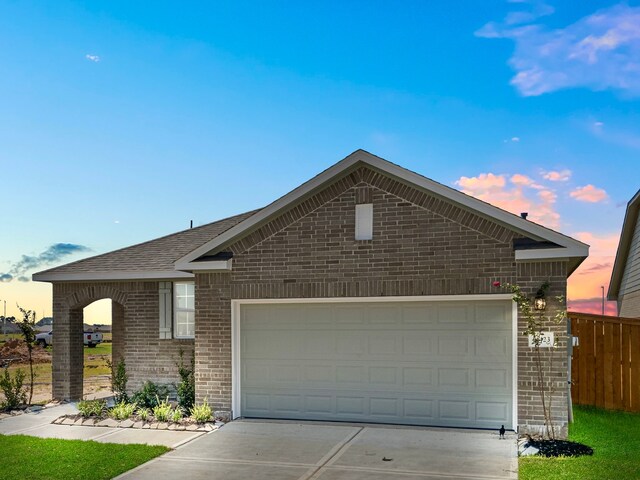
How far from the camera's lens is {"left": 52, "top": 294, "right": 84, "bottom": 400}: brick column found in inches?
617

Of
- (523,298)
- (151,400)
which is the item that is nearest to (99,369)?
(151,400)

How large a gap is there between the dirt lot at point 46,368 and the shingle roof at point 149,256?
11.6ft

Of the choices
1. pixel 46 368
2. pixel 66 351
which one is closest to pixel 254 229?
pixel 66 351

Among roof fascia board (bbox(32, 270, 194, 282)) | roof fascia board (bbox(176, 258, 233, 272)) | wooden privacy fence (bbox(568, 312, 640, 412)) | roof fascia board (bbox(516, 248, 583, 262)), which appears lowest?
wooden privacy fence (bbox(568, 312, 640, 412))

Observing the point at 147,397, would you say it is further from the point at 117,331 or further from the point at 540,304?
the point at 540,304

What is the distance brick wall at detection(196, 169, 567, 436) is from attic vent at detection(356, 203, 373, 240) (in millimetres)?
97

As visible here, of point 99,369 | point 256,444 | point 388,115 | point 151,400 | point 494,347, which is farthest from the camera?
point 99,369

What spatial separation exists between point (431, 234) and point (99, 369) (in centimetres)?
2031

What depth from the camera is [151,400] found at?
13742mm

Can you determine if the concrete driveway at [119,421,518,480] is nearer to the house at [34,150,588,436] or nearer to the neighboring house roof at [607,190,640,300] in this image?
the house at [34,150,588,436]

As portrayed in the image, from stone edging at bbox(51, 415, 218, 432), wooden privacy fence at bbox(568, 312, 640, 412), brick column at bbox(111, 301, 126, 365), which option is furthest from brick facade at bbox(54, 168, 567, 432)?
brick column at bbox(111, 301, 126, 365)

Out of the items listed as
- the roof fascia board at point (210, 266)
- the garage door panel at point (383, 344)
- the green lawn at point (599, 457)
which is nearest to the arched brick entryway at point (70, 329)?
the roof fascia board at point (210, 266)

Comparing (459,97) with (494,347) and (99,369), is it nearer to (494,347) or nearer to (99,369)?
(494,347)

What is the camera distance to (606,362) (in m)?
14.5
